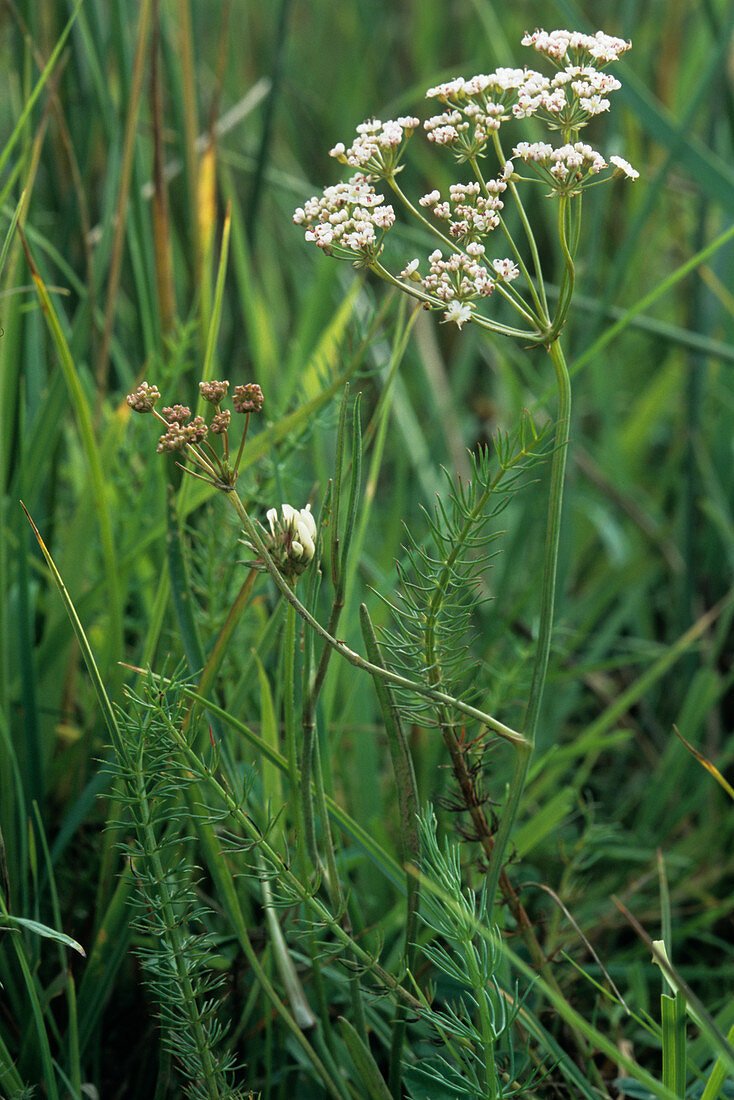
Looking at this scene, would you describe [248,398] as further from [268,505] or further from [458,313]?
[268,505]

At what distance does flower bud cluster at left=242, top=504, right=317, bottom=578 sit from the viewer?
435 millimetres

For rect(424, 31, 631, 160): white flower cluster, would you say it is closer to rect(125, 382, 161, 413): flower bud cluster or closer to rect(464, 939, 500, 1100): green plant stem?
rect(125, 382, 161, 413): flower bud cluster

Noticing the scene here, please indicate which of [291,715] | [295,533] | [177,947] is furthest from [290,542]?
[177,947]

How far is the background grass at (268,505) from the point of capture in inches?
26.0

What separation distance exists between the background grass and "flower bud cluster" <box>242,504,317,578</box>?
4cm

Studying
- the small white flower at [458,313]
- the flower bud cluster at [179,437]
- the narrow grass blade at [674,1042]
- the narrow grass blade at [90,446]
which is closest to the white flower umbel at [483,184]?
the small white flower at [458,313]

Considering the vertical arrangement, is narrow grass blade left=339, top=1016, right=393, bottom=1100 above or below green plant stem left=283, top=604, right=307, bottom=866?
below

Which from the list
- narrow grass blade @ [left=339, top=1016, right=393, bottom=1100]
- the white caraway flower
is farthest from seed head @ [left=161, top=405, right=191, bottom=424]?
narrow grass blade @ [left=339, top=1016, right=393, bottom=1100]

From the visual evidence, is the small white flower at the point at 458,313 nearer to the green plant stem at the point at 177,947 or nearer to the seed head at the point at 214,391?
the seed head at the point at 214,391

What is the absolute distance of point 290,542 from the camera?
17.1 inches

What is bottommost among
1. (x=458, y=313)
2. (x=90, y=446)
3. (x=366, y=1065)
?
(x=366, y=1065)

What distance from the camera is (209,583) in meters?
0.70

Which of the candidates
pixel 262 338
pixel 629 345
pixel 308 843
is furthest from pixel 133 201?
pixel 629 345

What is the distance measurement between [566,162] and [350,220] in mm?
99
